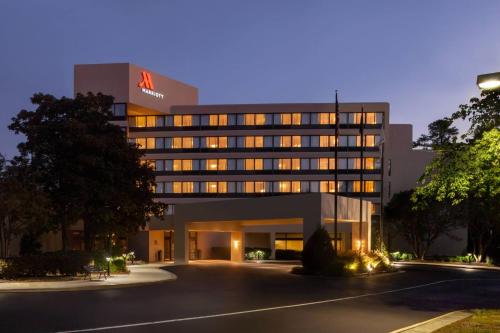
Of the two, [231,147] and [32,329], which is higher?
[231,147]

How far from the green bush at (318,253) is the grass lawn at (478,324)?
21692 millimetres

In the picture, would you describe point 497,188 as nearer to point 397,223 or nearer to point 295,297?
point 295,297

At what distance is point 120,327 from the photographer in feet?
45.9

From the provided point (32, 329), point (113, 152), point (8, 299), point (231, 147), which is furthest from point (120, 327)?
point (231, 147)

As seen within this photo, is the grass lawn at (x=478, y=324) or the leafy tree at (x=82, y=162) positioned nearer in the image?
the grass lawn at (x=478, y=324)

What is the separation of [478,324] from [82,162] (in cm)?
2506

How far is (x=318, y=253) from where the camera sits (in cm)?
3828

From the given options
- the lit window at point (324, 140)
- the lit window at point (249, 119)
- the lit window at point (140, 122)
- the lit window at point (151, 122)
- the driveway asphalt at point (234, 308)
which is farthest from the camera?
the lit window at point (249, 119)

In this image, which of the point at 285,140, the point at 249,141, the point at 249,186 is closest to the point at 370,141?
the point at 285,140

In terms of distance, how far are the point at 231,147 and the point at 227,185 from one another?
16.6ft

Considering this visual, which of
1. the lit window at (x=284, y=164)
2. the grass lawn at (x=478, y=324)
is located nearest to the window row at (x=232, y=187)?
the lit window at (x=284, y=164)

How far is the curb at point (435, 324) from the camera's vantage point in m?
13.6

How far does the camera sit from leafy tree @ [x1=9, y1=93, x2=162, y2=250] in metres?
33.8

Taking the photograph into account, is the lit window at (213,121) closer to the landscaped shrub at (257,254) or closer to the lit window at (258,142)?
the lit window at (258,142)
